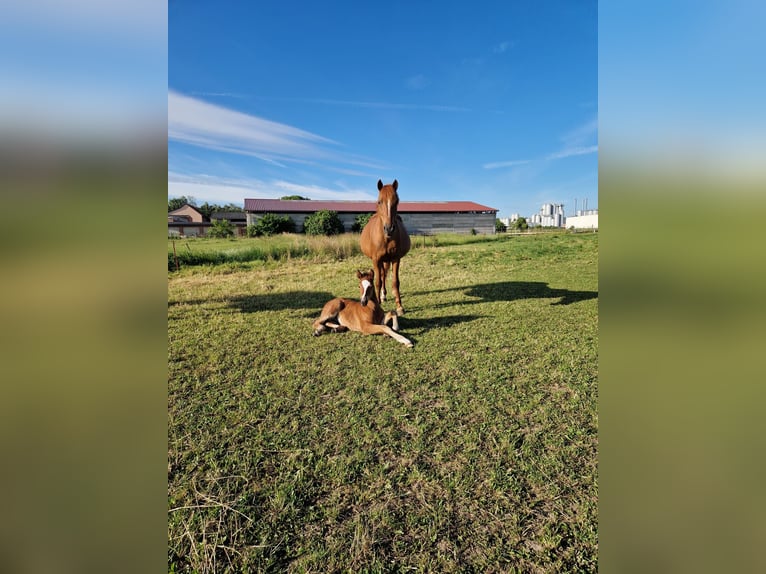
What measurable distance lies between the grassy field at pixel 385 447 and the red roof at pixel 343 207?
1171 inches

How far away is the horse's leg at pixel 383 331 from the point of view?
210 inches

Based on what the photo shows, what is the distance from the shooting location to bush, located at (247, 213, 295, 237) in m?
30.7

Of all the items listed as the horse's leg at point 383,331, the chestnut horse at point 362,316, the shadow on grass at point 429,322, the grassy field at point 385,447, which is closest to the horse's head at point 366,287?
the chestnut horse at point 362,316

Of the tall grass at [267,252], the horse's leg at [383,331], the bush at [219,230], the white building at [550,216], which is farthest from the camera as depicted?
the white building at [550,216]

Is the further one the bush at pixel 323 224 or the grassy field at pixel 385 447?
the bush at pixel 323 224

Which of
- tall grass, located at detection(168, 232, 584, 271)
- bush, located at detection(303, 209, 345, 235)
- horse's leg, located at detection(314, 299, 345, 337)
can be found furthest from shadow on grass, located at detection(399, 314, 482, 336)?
bush, located at detection(303, 209, 345, 235)

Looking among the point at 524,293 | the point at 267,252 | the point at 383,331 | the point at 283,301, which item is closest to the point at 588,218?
the point at 383,331

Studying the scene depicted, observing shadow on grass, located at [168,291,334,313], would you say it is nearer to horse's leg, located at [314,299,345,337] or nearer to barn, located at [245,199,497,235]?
horse's leg, located at [314,299,345,337]

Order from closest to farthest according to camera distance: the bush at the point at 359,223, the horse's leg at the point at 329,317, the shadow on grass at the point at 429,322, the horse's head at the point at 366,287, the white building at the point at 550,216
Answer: the horse's head at the point at 366,287 < the horse's leg at the point at 329,317 < the shadow on grass at the point at 429,322 < the bush at the point at 359,223 < the white building at the point at 550,216

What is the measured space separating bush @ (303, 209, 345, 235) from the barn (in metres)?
2.33

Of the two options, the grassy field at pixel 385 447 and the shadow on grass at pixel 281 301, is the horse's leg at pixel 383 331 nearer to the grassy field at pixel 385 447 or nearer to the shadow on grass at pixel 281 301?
the grassy field at pixel 385 447
